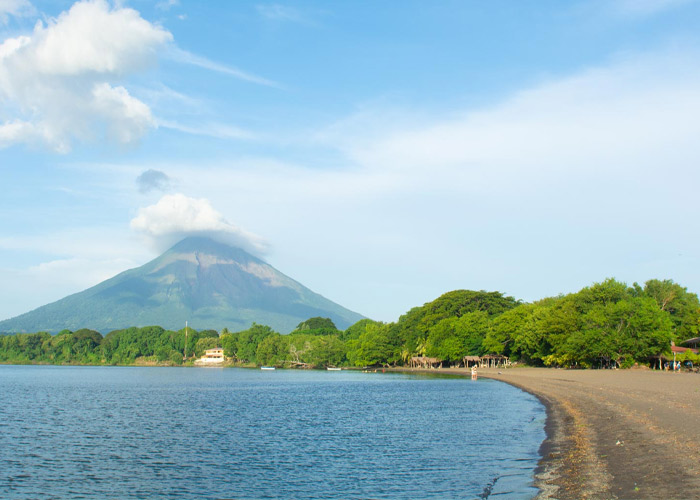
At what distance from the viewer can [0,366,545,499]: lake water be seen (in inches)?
721

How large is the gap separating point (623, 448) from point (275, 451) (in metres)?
13.5

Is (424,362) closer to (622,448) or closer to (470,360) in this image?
(470,360)

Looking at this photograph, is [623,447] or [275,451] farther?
[275,451]

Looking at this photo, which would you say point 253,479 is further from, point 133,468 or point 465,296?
point 465,296

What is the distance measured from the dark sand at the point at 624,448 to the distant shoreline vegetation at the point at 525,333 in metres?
37.6

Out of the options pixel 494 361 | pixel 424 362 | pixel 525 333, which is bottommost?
pixel 424 362

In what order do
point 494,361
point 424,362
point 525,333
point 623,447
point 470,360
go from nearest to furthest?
point 623,447, point 525,333, point 470,360, point 494,361, point 424,362

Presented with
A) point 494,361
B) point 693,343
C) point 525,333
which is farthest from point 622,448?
point 494,361

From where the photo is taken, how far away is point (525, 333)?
3629 inches

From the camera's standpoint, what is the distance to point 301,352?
154750 mm

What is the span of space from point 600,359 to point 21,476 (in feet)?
246

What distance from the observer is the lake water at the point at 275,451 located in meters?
18.3

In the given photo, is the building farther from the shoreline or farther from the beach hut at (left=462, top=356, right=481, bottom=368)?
the shoreline

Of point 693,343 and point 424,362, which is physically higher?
point 693,343
